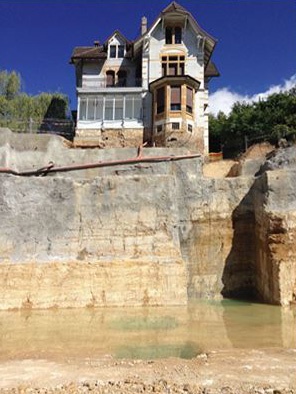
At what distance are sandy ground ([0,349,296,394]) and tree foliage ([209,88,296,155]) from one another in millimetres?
22709

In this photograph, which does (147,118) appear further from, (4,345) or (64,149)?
(4,345)

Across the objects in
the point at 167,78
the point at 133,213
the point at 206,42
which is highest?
A: the point at 206,42

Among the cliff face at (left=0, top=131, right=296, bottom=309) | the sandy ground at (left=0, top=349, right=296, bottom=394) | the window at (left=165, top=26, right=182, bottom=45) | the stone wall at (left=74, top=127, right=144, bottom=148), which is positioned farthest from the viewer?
the window at (left=165, top=26, right=182, bottom=45)

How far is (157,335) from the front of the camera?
11758mm

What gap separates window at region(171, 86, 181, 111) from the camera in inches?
1189

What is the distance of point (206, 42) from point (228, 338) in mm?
26911

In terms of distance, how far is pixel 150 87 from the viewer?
31.4m

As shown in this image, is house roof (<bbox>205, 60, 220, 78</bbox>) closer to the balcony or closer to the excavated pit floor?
the balcony

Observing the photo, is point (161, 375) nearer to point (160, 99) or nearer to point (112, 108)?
point (160, 99)

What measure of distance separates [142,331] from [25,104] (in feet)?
92.0

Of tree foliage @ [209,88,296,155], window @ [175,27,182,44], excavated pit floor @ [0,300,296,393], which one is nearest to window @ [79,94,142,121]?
window @ [175,27,182,44]

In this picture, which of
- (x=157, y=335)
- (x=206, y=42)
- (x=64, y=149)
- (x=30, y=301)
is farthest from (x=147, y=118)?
(x=157, y=335)

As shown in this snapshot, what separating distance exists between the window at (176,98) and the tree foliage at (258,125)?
6013 mm

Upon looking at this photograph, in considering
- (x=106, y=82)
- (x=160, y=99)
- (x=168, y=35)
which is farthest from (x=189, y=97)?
(x=106, y=82)
